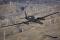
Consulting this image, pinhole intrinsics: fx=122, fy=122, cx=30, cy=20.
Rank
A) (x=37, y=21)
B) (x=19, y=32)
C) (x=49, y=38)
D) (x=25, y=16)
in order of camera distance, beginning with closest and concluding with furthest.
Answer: (x=49, y=38) → (x=19, y=32) → (x=37, y=21) → (x=25, y=16)

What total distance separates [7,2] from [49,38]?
161 cm

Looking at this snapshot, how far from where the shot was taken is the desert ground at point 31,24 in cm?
173

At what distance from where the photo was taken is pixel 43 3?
2881mm

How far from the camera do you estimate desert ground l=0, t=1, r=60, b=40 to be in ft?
5.68

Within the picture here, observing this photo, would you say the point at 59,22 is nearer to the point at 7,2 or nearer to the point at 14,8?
the point at 14,8

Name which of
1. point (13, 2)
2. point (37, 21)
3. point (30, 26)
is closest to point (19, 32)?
point (30, 26)

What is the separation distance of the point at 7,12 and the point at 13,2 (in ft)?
1.59

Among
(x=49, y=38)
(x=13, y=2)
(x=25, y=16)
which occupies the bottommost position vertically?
(x=49, y=38)

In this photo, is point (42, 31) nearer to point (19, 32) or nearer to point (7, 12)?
point (19, 32)

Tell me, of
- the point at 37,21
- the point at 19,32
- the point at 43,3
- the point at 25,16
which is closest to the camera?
the point at 19,32

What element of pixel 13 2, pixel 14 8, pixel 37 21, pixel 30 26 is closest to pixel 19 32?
pixel 30 26

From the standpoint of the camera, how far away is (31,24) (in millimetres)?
2051

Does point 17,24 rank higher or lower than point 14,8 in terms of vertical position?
lower

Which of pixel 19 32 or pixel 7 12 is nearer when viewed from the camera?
pixel 19 32
